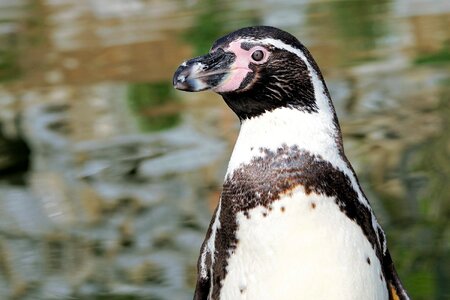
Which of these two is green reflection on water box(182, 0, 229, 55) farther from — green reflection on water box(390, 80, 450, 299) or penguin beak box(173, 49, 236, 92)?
penguin beak box(173, 49, 236, 92)

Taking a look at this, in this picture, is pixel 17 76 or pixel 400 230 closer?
pixel 400 230

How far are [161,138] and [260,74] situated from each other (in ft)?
14.6

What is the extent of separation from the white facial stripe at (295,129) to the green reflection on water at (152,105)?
461 centimetres

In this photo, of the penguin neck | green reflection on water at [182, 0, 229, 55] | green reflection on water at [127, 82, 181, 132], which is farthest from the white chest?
green reflection on water at [182, 0, 229, 55]

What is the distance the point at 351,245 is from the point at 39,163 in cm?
440

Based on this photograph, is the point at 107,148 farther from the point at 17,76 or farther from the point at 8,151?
the point at 17,76

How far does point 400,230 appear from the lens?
5207mm

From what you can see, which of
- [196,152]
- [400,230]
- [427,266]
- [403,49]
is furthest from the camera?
[403,49]

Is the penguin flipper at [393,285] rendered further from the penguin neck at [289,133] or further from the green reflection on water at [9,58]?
the green reflection on water at [9,58]

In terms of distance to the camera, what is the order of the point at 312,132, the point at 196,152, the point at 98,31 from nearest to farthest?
1. the point at 312,132
2. the point at 196,152
3. the point at 98,31

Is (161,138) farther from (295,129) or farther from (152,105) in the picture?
(295,129)

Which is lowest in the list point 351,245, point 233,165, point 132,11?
point 132,11

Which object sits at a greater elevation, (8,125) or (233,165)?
(233,165)

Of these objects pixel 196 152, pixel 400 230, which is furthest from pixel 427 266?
pixel 196 152
